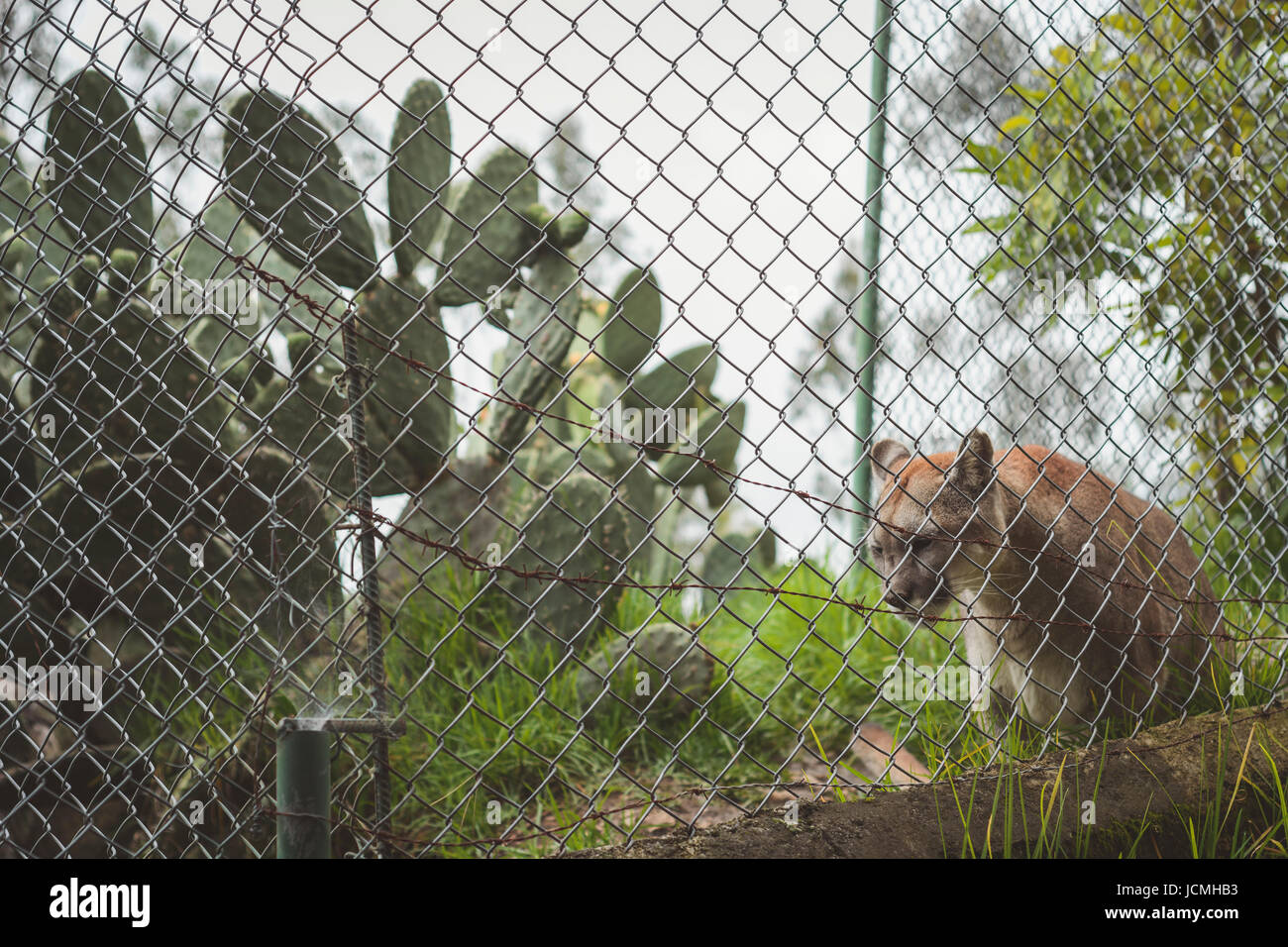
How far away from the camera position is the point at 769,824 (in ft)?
7.29

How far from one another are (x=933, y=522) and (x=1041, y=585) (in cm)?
53

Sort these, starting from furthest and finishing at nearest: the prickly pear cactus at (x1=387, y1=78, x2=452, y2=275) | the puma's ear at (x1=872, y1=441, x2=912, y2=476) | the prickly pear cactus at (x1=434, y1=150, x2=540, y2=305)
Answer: the prickly pear cactus at (x1=434, y1=150, x2=540, y2=305), the prickly pear cactus at (x1=387, y1=78, x2=452, y2=275), the puma's ear at (x1=872, y1=441, x2=912, y2=476)

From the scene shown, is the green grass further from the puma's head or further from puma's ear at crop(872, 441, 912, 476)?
puma's ear at crop(872, 441, 912, 476)

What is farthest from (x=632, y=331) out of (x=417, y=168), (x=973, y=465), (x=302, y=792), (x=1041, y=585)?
(x=302, y=792)

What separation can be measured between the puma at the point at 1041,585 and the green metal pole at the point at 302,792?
1.92 metres

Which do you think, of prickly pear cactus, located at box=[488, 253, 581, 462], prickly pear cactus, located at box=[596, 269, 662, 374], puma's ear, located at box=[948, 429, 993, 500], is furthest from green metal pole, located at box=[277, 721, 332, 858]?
prickly pear cactus, located at box=[596, 269, 662, 374]

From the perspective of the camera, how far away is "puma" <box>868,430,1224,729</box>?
3.06 meters

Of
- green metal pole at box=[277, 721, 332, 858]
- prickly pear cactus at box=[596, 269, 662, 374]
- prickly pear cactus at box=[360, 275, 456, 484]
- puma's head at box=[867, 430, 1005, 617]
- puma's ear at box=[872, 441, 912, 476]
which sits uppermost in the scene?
prickly pear cactus at box=[596, 269, 662, 374]

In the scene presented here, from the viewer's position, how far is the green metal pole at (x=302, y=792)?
1636mm

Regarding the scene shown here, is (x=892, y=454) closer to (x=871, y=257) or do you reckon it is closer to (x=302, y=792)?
(x=871, y=257)

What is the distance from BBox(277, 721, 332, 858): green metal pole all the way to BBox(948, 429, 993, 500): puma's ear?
207 centimetres

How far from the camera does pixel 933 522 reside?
9.95 ft
